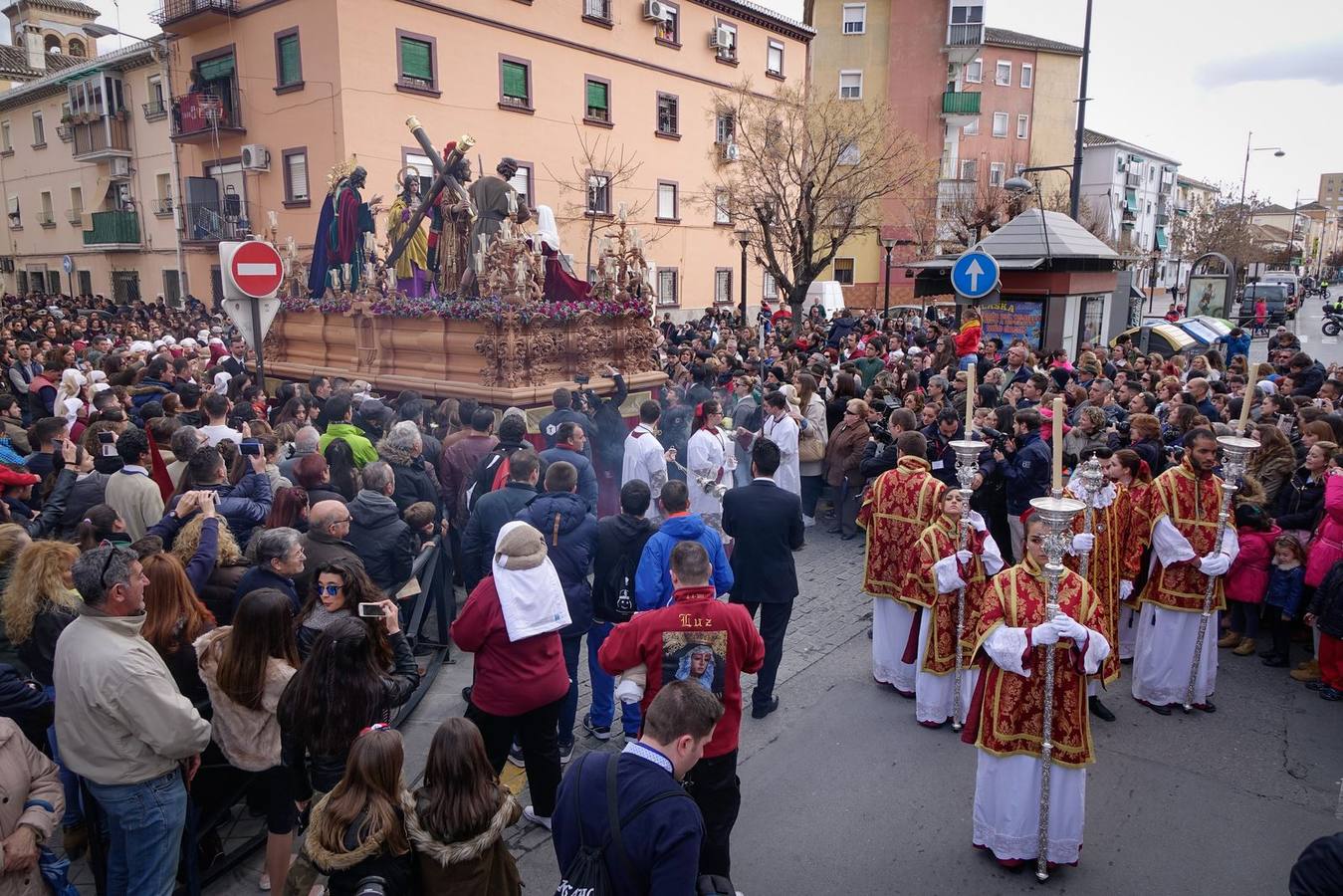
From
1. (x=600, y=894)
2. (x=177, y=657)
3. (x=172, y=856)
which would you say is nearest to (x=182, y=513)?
(x=177, y=657)

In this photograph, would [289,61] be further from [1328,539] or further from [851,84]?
[851,84]

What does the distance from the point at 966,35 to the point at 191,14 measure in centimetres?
3236

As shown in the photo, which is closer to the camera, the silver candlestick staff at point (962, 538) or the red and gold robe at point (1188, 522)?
the silver candlestick staff at point (962, 538)

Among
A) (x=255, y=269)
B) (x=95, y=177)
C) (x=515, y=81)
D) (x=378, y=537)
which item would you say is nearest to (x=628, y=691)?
(x=378, y=537)

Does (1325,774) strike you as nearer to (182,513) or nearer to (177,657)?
(177,657)

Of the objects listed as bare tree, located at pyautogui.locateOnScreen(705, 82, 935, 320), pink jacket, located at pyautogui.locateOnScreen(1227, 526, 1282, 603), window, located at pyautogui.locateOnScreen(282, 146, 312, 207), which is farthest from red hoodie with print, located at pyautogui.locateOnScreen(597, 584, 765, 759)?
window, located at pyautogui.locateOnScreen(282, 146, 312, 207)

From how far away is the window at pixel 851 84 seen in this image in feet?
141

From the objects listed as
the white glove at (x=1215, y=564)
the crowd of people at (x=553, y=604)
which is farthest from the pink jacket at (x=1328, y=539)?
the white glove at (x=1215, y=564)

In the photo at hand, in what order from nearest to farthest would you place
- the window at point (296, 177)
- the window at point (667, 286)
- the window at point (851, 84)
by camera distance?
the window at point (296, 177)
the window at point (667, 286)
the window at point (851, 84)

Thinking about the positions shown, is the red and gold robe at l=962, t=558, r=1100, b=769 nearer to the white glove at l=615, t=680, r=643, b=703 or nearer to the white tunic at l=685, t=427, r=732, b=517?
the white glove at l=615, t=680, r=643, b=703

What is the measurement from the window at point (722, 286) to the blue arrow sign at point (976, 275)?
2520 cm

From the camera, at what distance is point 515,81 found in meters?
26.4

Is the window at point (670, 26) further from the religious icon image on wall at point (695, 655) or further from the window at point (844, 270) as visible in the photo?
the religious icon image on wall at point (695, 655)

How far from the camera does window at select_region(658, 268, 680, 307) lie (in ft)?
107
